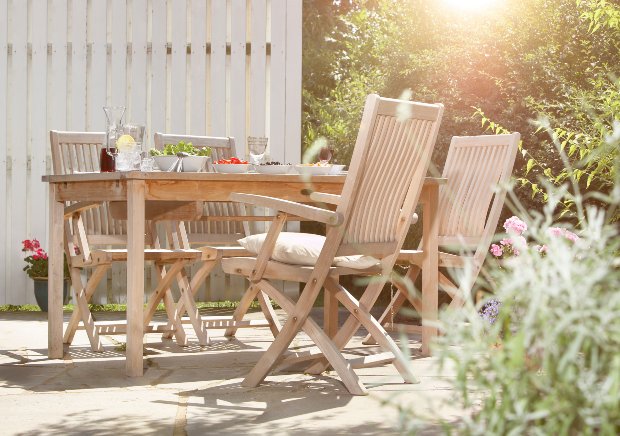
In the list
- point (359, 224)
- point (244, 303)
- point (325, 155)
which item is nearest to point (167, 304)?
point (244, 303)

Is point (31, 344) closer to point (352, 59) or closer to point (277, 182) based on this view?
point (277, 182)

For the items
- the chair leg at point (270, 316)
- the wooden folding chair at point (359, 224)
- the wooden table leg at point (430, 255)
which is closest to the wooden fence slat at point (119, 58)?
the chair leg at point (270, 316)

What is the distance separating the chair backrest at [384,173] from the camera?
4.06m

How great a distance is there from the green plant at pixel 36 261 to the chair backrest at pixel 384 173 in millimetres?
4317

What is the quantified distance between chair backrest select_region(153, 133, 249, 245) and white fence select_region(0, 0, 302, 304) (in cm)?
178

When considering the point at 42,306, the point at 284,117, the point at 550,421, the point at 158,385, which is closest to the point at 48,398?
the point at 158,385

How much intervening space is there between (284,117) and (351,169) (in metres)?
4.55

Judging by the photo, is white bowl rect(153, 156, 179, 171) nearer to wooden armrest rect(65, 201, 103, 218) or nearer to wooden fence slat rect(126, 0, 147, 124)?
wooden armrest rect(65, 201, 103, 218)

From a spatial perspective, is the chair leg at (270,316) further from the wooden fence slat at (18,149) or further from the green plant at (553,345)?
the green plant at (553,345)

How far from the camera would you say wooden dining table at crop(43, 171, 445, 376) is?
4.61 metres

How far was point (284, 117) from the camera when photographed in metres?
8.55

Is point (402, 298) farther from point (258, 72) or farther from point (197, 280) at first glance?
point (258, 72)

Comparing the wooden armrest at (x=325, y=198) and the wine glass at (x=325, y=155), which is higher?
the wine glass at (x=325, y=155)

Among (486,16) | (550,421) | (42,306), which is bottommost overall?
(42,306)
